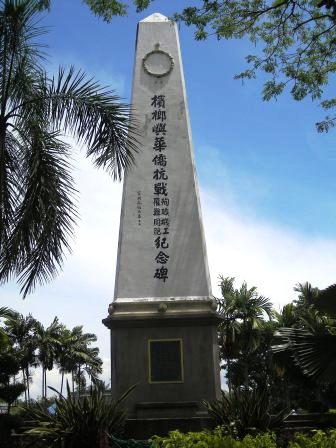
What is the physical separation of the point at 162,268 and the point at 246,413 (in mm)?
5503

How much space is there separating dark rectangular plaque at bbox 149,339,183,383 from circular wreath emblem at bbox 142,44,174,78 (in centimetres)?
665

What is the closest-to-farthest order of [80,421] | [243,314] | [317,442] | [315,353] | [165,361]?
[317,442] → [315,353] → [80,421] → [165,361] → [243,314]

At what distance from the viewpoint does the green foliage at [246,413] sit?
7893 mm

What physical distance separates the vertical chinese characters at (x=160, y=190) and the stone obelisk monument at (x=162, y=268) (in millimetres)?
23

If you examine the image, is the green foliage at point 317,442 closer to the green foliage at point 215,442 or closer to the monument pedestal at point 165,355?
the green foliage at point 215,442

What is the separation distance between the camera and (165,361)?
12.3 m

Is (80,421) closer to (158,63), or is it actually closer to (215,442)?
(215,442)

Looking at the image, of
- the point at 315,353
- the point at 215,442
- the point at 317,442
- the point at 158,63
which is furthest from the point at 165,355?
the point at 317,442

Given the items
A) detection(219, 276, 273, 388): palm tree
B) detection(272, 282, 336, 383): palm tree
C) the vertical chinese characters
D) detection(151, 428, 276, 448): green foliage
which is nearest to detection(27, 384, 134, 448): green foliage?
detection(272, 282, 336, 383): palm tree

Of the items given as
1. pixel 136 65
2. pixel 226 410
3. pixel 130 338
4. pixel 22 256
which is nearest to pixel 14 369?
pixel 130 338

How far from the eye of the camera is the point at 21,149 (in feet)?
21.8

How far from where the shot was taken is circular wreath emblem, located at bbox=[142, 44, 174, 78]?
1485 cm

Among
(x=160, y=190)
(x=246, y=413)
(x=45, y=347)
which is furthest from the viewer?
(x=45, y=347)

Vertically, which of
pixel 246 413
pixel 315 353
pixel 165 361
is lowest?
pixel 246 413
